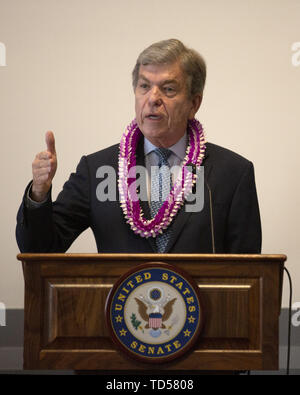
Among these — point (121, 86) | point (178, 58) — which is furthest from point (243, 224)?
point (121, 86)

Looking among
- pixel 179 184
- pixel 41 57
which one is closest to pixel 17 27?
pixel 41 57

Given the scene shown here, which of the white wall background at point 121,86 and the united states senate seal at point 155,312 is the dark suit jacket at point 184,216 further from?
the white wall background at point 121,86

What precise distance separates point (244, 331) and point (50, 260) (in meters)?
0.50

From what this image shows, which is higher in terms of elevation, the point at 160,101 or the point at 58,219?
the point at 160,101

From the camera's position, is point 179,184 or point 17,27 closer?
point 179,184

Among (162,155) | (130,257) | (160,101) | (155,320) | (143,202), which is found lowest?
(155,320)

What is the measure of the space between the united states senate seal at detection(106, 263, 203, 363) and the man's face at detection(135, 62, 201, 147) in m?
0.73

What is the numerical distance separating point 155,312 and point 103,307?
0.13m

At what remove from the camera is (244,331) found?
5.07 ft

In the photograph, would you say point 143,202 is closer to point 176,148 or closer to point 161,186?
point 161,186

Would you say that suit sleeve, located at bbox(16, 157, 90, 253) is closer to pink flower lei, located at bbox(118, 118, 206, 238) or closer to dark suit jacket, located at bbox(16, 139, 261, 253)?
dark suit jacket, located at bbox(16, 139, 261, 253)

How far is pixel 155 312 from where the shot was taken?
58.9 inches

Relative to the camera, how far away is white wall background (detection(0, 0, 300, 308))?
3.46 meters
